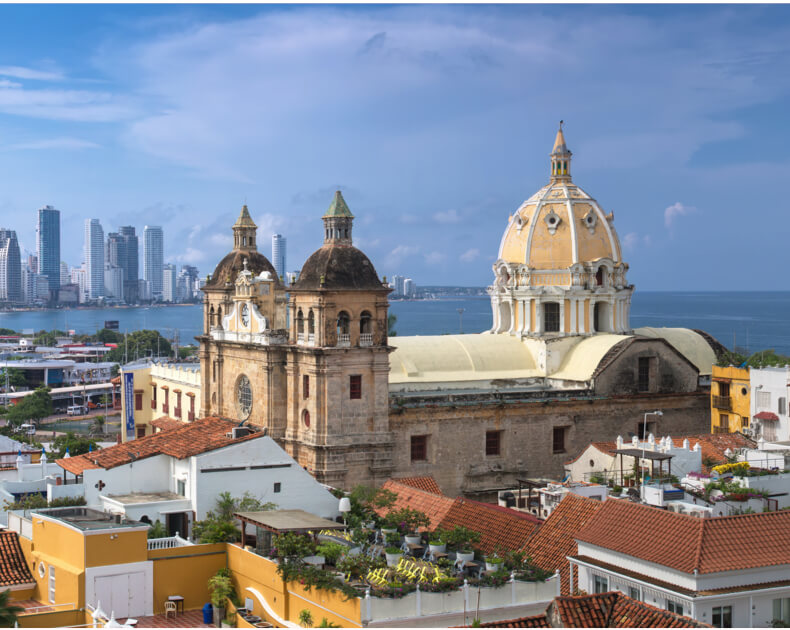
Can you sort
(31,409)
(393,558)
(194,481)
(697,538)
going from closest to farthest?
(697,538) < (393,558) < (194,481) < (31,409)

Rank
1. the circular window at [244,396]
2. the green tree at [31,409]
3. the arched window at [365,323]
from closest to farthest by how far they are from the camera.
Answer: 1. the arched window at [365,323]
2. the circular window at [244,396]
3. the green tree at [31,409]

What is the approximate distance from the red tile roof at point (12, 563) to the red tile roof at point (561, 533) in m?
14.5

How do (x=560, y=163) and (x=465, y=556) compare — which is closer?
(x=465, y=556)

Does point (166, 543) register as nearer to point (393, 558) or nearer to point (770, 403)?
point (393, 558)

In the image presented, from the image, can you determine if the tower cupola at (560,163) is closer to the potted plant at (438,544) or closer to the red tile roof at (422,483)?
the red tile roof at (422,483)

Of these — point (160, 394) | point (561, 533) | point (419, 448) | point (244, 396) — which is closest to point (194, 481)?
point (561, 533)

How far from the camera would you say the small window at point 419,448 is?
51844mm

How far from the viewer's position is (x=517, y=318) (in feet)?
205

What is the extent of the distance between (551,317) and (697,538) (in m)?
33.3

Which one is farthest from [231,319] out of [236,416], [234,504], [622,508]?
[622,508]

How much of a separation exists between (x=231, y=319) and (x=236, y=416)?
4.56 metres

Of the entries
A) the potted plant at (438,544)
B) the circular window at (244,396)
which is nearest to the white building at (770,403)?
the circular window at (244,396)

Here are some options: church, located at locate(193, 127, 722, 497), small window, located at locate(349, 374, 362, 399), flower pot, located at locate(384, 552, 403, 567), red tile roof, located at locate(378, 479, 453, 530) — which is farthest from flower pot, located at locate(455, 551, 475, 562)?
small window, located at locate(349, 374, 362, 399)

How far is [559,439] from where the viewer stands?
55.9 metres
